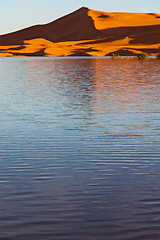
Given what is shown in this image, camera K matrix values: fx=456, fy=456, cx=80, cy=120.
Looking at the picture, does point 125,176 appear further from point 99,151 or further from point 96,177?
point 99,151

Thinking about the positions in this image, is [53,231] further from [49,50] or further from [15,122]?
[49,50]

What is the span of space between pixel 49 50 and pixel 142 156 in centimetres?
16433

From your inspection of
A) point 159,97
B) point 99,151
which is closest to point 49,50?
point 159,97

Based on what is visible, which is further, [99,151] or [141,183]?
[99,151]

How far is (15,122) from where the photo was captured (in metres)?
16.1

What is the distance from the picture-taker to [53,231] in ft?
20.8

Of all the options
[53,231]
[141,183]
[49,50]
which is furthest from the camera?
[49,50]

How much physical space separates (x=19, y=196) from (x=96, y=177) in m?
1.78

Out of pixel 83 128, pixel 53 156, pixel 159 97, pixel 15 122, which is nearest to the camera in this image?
pixel 53 156

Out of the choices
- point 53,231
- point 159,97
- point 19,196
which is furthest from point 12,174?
point 159,97

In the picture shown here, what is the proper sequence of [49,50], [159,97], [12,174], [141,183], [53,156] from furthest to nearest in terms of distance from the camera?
[49,50], [159,97], [53,156], [12,174], [141,183]

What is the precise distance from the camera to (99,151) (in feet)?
36.6

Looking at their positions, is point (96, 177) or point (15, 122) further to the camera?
point (15, 122)

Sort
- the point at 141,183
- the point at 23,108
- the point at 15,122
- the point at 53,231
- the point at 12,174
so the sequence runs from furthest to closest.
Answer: the point at 23,108 → the point at 15,122 → the point at 12,174 → the point at 141,183 → the point at 53,231
